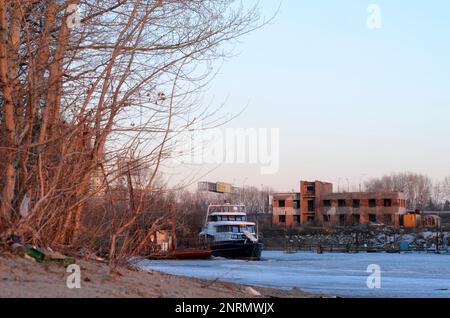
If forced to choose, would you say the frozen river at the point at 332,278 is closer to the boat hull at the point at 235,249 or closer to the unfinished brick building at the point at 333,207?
the boat hull at the point at 235,249

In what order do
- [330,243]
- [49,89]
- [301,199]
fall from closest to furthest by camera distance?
[49,89]
[330,243]
[301,199]

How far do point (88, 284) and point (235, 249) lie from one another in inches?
1847

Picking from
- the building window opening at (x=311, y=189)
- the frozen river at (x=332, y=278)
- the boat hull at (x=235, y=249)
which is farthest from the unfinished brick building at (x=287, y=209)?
the frozen river at (x=332, y=278)

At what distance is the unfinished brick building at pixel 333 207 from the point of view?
98.7 m

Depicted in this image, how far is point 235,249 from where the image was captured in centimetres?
5406

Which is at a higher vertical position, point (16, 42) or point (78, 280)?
point (16, 42)

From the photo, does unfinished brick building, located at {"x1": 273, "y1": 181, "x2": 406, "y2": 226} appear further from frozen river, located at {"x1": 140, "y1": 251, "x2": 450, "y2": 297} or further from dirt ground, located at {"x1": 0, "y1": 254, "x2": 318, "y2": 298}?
dirt ground, located at {"x1": 0, "y1": 254, "x2": 318, "y2": 298}

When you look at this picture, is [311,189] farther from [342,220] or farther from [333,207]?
[342,220]

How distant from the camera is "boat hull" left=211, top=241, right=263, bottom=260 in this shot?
5322cm

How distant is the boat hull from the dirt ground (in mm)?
44039
